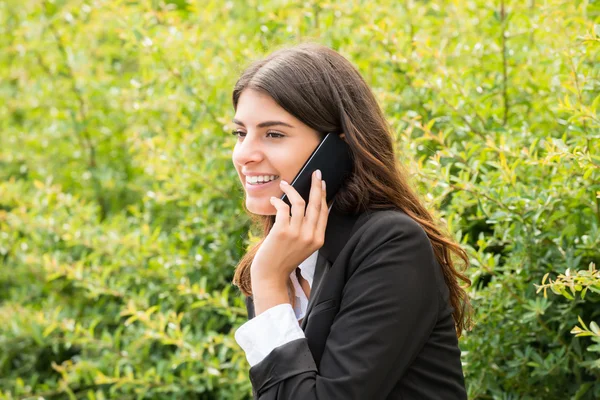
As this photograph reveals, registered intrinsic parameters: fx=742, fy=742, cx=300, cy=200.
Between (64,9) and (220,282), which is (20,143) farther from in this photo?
(220,282)

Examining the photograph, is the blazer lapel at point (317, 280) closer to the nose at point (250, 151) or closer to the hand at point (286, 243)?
the hand at point (286, 243)

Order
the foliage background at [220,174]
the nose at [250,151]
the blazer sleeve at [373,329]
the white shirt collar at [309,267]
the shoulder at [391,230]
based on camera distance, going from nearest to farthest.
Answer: the blazer sleeve at [373,329], the shoulder at [391,230], the nose at [250,151], the white shirt collar at [309,267], the foliage background at [220,174]

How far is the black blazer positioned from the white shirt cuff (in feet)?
0.12

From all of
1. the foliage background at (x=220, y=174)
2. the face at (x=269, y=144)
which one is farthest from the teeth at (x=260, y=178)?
the foliage background at (x=220, y=174)

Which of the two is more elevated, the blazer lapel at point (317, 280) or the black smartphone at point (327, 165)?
the black smartphone at point (327, 165)

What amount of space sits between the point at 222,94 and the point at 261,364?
1.94m

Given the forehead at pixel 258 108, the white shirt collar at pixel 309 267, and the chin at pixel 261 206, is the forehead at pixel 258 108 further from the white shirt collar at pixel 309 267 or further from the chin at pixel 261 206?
the white shirt collar at pixel 309 267

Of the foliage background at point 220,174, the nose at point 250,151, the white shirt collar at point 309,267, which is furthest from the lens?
the foliage background at point 220,174

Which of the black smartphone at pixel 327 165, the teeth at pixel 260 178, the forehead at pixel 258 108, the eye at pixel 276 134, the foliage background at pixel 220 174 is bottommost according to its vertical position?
the foliage background at pixel 220 174

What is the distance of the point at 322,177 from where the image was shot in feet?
6.77

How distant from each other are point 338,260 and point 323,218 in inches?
5.6

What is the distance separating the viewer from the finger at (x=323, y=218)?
6.66 feet

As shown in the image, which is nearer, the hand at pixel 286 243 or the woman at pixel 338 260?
the woman at pixel 338 260

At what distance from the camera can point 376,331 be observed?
1773 mm
